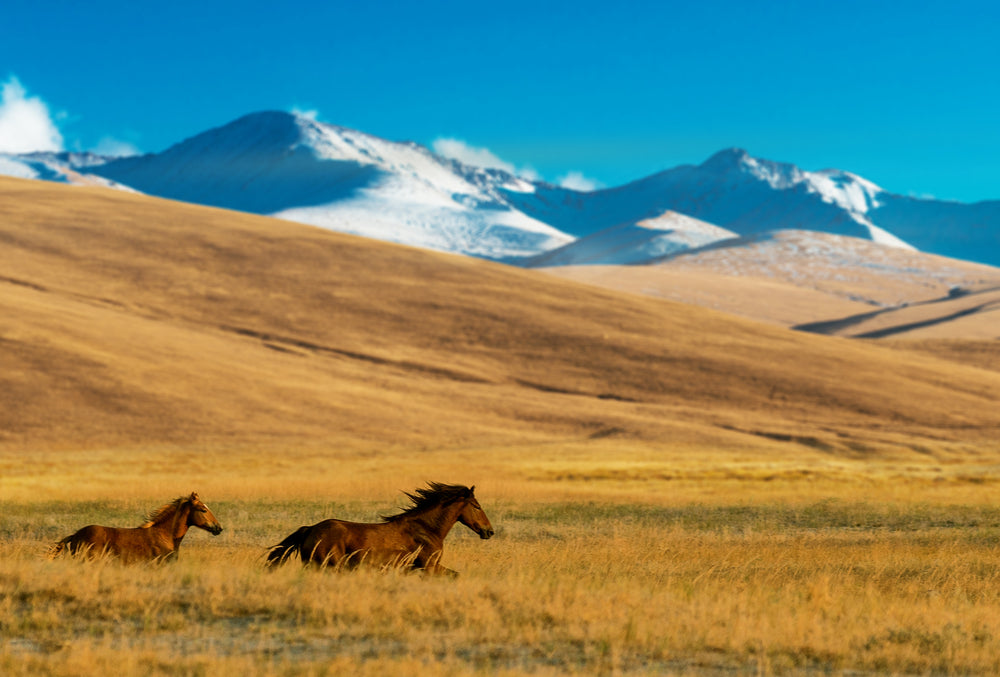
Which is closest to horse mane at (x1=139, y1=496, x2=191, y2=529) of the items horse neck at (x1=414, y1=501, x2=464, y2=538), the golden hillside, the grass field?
the grass field

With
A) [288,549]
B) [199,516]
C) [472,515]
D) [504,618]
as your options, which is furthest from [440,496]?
[199,516]

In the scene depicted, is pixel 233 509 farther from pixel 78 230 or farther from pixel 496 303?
pixel 78 230

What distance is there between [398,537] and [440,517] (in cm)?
50

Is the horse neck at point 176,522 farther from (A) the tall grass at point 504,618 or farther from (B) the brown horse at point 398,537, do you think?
(B) the brown horse at point 398,537

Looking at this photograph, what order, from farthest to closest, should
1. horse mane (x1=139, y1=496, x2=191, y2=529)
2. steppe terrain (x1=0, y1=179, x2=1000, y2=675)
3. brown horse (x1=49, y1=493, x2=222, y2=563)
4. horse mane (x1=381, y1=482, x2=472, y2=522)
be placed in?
horse mane (x1=139, y1=496, x2=191, y2=529), brown horse (x1=49, y1=493, x2=222, y2=563), horse mane (x1=381, y1=482, x2=472, y2=522), steppe terrain (x1=0, y1=179, x2=1000, y2=675)

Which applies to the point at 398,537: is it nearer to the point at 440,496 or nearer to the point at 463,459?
the point at 440,496

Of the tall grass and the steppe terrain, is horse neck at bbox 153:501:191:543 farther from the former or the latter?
the steppe terrain

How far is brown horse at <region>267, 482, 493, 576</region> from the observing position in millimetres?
11938

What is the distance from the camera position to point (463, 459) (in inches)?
2109

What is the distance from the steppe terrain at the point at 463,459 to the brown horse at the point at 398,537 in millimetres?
502

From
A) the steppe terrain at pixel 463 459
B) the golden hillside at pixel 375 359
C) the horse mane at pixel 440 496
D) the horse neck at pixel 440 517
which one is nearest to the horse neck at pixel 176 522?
the steppe terrain at pixel 463 459

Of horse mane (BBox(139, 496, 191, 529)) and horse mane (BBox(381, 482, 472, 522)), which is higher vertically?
horse mane (BBox(381, 482, 472, 522))

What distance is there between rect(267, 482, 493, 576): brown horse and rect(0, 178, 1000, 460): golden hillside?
4662 cm

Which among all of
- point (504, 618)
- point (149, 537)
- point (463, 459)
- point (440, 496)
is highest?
point (440, 496)
